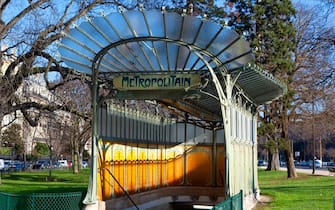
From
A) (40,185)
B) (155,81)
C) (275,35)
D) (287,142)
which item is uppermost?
(275,35)

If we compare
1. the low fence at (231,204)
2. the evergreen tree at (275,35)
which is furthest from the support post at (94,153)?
the evergreen tree at (275,35)

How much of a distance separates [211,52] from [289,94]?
72.7 ft

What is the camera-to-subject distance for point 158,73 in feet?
48.3

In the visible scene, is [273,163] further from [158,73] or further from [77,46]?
[77,46]

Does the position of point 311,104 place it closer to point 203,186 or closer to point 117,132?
point 203,186

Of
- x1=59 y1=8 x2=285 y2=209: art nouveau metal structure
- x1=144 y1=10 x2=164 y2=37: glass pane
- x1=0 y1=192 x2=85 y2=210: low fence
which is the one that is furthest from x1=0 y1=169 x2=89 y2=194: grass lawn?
x1=144 y1=10 x2=164 y2=37: glass pane

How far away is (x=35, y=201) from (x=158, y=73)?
4815mm

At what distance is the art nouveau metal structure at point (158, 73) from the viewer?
12625mm

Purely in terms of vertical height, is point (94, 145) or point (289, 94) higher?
point (289, 94)

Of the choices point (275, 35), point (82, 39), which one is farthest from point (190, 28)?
point (275, 35)

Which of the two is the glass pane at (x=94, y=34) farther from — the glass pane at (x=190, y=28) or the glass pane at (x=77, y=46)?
the glass pane at (x=190, y=28)

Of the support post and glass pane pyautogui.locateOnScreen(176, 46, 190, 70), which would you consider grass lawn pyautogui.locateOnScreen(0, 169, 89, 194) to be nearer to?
the support post

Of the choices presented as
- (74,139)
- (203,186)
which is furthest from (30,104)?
Answer: (74,139)

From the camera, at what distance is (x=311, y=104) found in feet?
141
